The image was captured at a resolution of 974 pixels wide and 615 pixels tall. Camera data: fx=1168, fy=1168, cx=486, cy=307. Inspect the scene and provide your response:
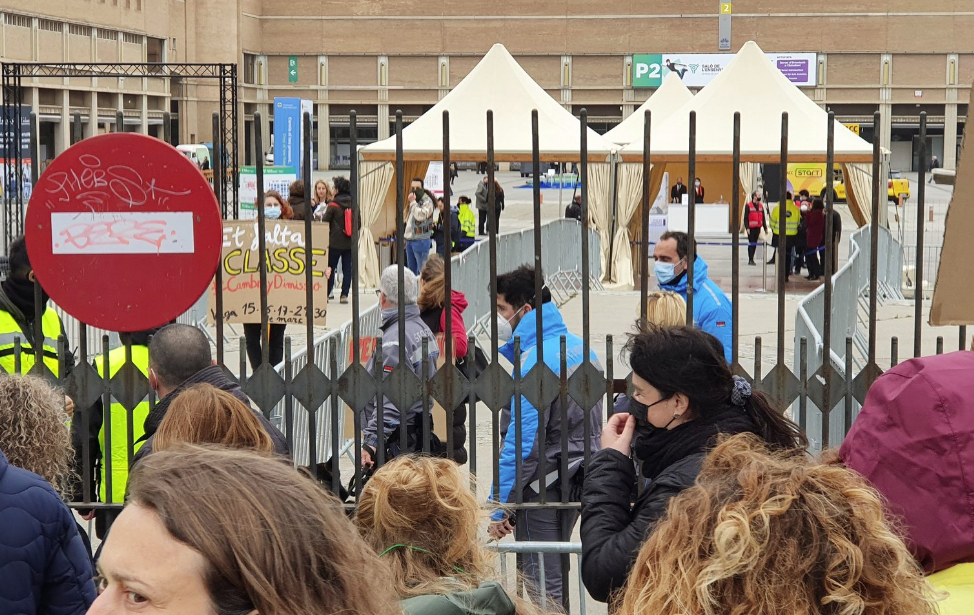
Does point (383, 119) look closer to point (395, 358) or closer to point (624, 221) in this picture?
point (624, 221)

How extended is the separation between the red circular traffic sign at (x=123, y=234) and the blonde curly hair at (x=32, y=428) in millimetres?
660

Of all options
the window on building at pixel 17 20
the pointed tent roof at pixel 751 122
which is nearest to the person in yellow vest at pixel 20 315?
the pointed tent roof at pixel 751 122

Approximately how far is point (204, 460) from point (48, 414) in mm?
2072

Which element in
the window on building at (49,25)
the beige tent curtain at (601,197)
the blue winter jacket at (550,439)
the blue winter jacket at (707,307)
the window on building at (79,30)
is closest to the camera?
the blue winter jacket at (550,439)

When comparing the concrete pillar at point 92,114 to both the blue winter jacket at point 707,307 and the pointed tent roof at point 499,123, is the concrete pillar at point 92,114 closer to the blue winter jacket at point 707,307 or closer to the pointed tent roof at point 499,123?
the pointed tent roof at point 499,123

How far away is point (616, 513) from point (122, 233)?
83.9 inches

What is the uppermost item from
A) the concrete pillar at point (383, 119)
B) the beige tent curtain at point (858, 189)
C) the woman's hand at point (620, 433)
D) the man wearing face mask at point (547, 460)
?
the concrete pillar at point (383, 119)

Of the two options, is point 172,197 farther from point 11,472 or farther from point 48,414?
point 11,472

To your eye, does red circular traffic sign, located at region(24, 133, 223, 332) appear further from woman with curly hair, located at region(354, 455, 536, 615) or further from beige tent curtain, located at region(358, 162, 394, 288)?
beige tent curtain, located at region(358, 162, 394, 288)

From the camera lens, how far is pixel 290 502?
59.3 inches

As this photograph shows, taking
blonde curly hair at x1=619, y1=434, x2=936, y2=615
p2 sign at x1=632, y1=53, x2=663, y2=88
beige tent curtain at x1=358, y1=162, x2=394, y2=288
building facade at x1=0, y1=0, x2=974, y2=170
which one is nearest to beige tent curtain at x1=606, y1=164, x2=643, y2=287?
beige tent curtain at x1=358, y1=162, x2=394, y2=288

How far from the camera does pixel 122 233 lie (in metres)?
4.10

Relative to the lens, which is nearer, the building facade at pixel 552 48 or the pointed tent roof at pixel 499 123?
the pointed tent roof at pixel 499 123

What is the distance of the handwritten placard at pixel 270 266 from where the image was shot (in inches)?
181
